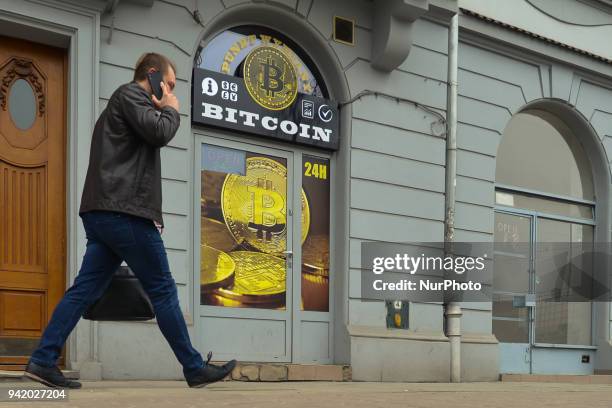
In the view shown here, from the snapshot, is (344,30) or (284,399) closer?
(284,399)

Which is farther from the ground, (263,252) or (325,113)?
(325,113)

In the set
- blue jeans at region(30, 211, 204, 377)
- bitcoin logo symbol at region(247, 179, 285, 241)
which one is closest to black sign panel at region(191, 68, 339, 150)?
bitcoin logo symbol at region(247, 179, 285, 241)

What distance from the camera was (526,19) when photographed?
12.1 m

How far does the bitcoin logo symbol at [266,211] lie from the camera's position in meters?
9.63

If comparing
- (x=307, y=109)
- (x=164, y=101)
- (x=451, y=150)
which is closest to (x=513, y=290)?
(x=451, y=150)

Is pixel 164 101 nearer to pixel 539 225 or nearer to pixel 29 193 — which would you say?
pixel 29 193

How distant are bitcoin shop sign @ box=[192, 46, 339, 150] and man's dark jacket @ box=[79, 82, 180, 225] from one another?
3.77 metres

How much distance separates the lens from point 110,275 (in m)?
5.35

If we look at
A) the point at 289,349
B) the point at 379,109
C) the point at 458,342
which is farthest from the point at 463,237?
the point at 289,349

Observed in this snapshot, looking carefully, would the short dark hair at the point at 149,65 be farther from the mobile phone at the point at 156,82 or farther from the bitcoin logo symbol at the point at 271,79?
the bitcoin logo symbol at the point at 271,79

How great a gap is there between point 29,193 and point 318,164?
3258 mm

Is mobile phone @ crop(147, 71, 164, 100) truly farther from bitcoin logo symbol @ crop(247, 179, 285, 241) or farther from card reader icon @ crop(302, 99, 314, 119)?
card reader icon @ crop(302, 99, 314, 119)

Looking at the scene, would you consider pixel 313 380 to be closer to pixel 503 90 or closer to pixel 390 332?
pixel 390 332

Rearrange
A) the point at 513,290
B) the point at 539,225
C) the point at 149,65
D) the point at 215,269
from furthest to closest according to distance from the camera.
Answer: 1. the point at 539,225
2. the point at 513,290
3. the point at 215,269
4. the point at 149,65
